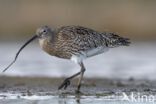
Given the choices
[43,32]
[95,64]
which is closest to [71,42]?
[43,32]

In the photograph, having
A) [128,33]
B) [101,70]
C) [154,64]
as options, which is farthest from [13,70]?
[128,33]

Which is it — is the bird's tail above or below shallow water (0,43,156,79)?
below

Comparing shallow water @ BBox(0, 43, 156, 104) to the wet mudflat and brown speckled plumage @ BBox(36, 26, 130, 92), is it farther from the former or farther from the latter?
brown speckled plumage @ BBox(36, 26, 130, 92)

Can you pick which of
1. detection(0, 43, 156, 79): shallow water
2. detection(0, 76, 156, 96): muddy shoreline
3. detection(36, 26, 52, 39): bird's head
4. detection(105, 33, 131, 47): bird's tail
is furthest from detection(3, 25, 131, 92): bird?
detection(0, 43, 156, 79): shallow water

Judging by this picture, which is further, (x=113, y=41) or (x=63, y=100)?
(x=113, y=41)

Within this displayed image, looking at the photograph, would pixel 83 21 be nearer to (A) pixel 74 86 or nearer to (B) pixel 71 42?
(A) pixel 74 86

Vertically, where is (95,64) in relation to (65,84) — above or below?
above

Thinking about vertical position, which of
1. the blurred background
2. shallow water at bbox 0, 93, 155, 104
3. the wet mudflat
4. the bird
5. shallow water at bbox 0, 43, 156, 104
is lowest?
shallow water at bbox 0, 93, 155, 104

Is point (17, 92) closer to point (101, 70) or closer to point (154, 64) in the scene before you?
point (101, 70)
